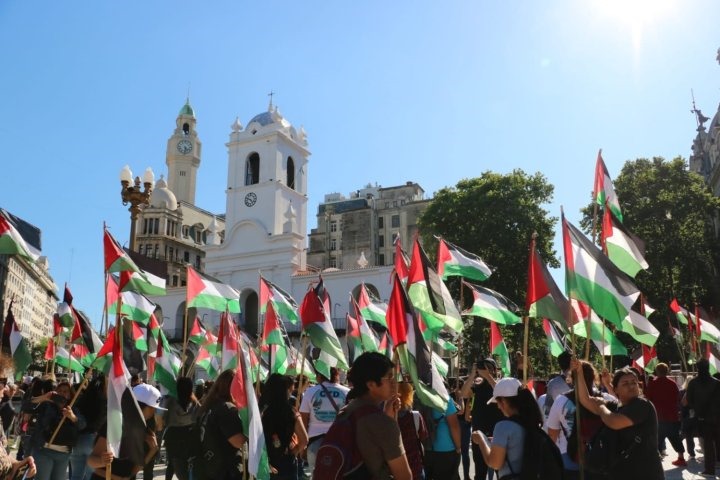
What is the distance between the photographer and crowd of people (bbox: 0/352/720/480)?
147 inches

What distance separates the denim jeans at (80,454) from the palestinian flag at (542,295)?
5.00 meters

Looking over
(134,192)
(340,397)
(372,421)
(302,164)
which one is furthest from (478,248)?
(372,421)

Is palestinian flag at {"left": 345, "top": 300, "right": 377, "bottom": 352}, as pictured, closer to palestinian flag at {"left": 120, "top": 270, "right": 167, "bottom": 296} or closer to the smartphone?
palestinian flag at {"left": 120, "top": 270, "right": 167, "bottom": 296}

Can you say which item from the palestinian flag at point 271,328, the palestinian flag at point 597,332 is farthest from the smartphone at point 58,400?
the palestinian flag at point 597,332

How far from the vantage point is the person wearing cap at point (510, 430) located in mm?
4133

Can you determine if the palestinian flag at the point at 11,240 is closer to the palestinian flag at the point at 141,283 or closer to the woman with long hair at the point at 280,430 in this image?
the palestinian flag at the point at 141,283

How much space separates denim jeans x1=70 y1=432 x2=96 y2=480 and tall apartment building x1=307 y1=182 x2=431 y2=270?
6016cm

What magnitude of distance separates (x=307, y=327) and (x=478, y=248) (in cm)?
2609

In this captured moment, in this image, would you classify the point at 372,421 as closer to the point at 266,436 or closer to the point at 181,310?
the point at 266,436

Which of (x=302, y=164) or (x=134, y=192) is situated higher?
(x=302, y=164)

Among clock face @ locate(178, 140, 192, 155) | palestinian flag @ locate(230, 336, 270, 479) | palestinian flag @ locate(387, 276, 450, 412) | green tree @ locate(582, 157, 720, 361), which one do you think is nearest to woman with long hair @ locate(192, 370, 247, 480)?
palestinian flag @ locate(230, 336, 270, 479)

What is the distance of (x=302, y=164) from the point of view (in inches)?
1932

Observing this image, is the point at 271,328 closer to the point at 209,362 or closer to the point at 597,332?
the point at 209,362

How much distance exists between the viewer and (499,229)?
3453 cm
